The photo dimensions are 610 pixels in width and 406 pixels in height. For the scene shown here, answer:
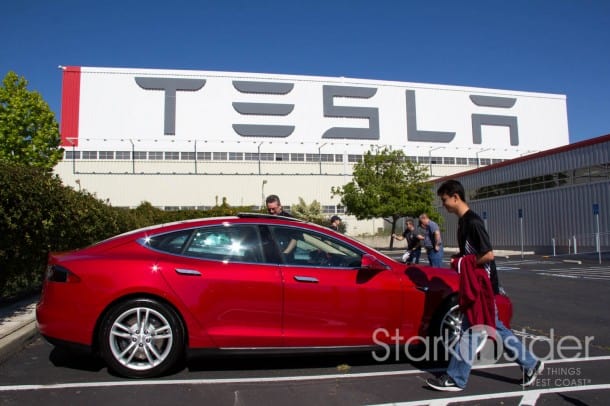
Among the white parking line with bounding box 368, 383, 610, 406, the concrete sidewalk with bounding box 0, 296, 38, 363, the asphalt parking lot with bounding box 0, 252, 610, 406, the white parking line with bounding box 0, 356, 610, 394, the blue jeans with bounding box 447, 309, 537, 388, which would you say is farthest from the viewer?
the concrete sidewalk with bounding box 0, 296, 38, 363

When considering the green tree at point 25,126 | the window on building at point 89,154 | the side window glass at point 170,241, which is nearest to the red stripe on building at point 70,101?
the window on building at point 89,154

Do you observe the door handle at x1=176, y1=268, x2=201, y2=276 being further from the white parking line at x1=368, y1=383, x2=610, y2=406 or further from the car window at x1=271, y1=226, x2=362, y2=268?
the white parking line at x1=368, y1=383, x2=610, y2=406

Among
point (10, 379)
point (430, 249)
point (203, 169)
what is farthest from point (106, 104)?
point (10, 379)

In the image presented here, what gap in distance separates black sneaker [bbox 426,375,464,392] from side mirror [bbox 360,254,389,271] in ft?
3.46

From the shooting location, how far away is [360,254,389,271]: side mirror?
4.37 m

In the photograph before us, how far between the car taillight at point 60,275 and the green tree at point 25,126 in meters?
19.7

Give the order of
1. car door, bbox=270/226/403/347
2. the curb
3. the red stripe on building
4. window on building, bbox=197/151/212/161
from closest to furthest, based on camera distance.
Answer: car door, bbox=270/226/403/347 → the curb → window on building, bbox=197/151/212/161 → the red stripe on building

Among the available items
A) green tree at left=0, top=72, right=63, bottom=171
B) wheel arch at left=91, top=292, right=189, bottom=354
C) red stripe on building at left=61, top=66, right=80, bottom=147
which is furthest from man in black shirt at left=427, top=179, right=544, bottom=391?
red stripe on building at left=61, top=66, right=80, bottom=147

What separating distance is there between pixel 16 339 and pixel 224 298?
8.82 ft

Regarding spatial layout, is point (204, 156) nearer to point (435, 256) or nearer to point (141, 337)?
point (435, 256)

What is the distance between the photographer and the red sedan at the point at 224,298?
4133mm

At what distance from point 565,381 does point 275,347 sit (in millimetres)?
2477

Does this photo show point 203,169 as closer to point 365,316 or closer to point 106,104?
point 106,104

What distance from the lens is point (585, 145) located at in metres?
24.6
